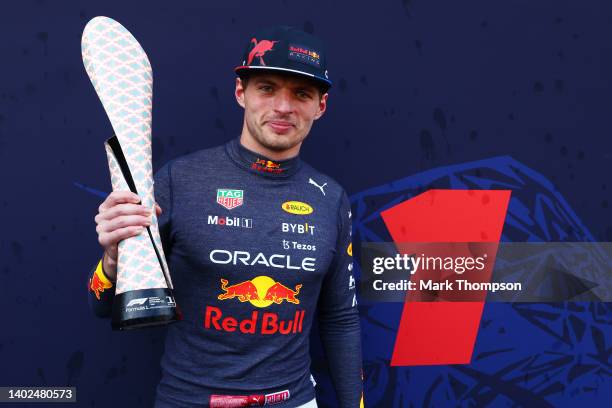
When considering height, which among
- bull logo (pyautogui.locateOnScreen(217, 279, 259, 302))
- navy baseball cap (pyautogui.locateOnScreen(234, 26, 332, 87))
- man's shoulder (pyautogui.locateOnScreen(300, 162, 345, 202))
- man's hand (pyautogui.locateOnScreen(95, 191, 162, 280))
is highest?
navy baseball cap (pyautogui.locateOnScreen(234, 26, 332, 87))

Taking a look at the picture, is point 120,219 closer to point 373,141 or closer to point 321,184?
point 321,184

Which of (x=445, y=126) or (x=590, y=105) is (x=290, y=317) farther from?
(x=590, y=105)

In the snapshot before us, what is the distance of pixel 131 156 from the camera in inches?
33.7

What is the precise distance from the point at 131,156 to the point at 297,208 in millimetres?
377

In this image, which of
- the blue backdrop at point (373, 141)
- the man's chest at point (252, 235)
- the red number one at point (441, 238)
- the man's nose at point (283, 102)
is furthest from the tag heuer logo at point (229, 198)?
the red number one at point (441, 238)

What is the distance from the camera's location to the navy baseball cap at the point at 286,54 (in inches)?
38.4

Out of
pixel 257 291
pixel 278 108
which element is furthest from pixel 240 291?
pixel 278 108

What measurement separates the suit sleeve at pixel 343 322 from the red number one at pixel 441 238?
31cm

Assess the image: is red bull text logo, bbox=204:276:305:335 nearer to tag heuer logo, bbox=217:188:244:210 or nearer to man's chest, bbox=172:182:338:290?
man's chest, bbox=172:182:338:290

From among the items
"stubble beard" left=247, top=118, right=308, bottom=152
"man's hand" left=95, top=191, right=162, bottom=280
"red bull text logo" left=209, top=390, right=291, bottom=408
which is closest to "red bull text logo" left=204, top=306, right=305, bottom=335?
"red bull text logo" left=209, top=390, right=291, bottom=408

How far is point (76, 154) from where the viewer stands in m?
1.32

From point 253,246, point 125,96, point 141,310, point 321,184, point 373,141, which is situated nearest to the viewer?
point 141,310

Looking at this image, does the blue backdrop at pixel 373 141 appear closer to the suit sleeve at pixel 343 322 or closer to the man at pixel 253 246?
the suit sleeve at pixel 343 322

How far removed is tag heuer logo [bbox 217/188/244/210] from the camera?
1.01 m
